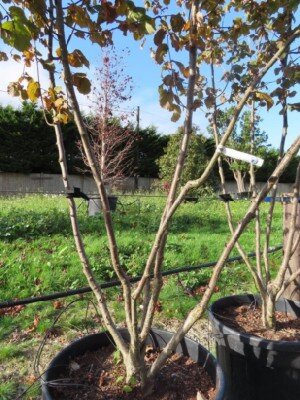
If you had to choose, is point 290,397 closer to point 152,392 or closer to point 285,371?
point 285,371

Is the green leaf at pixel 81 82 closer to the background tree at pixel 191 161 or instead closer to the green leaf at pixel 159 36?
the green leaf at pixel 159 36

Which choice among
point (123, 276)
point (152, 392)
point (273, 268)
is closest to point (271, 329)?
point (152, 392)

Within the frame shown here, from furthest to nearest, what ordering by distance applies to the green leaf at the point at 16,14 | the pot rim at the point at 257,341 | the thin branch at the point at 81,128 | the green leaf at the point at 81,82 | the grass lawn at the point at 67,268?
the grass lawn at the point at 67,268
the pot rim at the point at 257,341
the green leaf at the point at 81,82
the thin branch at the point at 81,128
the green leaf at the point at 16,14

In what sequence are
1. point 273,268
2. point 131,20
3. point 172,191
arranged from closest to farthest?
point 131,20
point 172,191
point 273,268

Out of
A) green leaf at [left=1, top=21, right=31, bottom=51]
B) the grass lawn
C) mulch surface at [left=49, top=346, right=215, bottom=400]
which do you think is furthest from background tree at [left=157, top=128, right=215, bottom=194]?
green leaf at [left=1, top=21, right=31, bottom=51]

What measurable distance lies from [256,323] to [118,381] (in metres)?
0.95

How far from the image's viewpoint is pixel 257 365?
71.1 inches

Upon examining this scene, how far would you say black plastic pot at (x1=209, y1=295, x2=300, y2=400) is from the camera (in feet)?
5.67

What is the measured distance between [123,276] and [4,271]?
270 cm

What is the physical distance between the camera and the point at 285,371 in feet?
5.76

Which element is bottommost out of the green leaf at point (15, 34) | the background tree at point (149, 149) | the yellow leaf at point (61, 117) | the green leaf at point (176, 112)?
the yellow leaf at point (61, 117)

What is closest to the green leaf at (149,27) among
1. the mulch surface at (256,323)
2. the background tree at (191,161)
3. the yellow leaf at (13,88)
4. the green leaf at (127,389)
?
the yellow leaf at (13,88)

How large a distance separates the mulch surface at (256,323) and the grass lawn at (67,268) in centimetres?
78

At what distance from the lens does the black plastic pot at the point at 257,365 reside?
1.73 m
